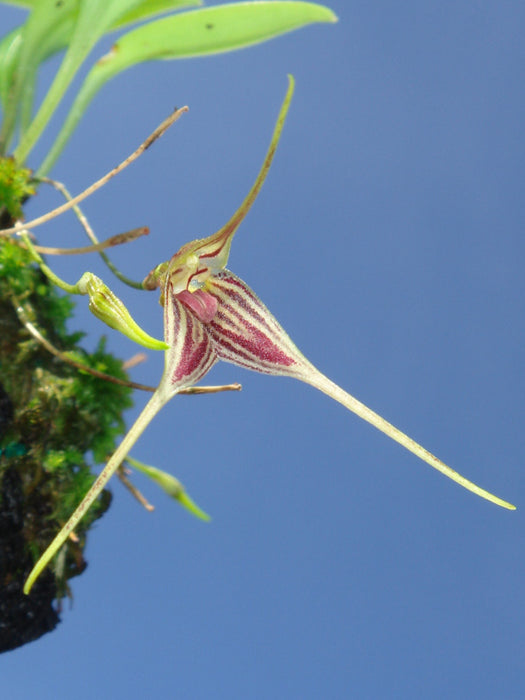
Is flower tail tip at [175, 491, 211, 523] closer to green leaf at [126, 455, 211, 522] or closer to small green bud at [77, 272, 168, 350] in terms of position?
green leaf at [126, 455, 211, 522]

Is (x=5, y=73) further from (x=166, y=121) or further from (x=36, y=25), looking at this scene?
(x=166, y=121)

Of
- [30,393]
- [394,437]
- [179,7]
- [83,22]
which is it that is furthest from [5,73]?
[394,437]

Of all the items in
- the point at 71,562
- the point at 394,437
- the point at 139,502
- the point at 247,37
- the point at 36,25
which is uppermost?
the point at 247,37

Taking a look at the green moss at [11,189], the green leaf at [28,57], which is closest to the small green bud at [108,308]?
the green moss at [11,189]

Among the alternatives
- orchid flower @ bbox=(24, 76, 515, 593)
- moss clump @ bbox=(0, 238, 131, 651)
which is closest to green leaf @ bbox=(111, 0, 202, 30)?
moss clump @ bbox=(0, 238, 131, 651)

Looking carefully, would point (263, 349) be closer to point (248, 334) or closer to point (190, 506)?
point (248, 334)

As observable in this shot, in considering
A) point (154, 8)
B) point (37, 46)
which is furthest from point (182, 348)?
point (154, 8)
